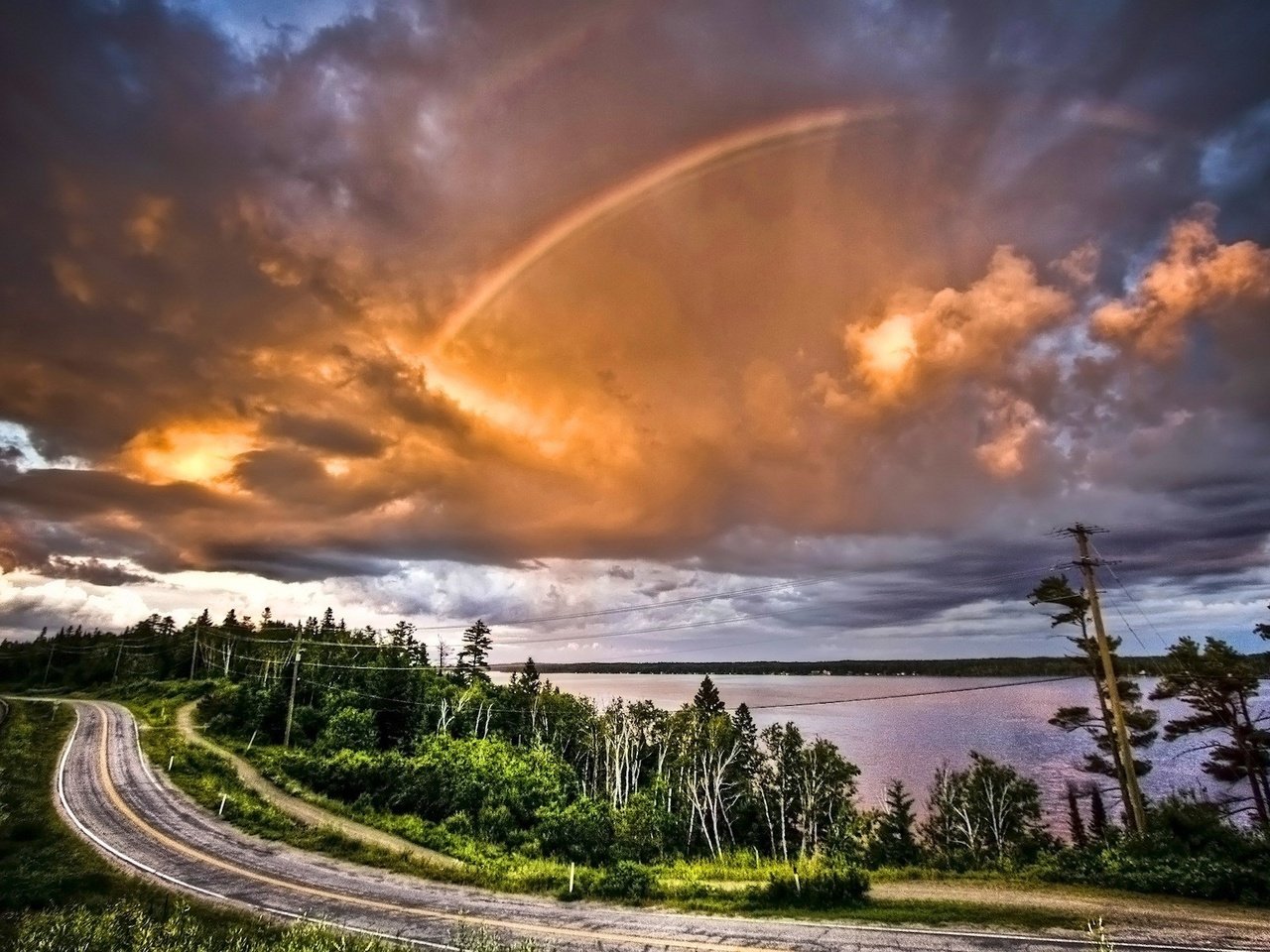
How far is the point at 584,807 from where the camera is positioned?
55594 mm

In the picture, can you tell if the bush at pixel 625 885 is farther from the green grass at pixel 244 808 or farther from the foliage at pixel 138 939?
the foliage at pixel 138 939

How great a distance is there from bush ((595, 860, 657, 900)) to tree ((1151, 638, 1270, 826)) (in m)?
33.8

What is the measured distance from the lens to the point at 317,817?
131ft

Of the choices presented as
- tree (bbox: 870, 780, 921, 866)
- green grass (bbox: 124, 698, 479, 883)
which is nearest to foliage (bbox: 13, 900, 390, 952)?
green grass (bbox: 124, 698, 479, 883)

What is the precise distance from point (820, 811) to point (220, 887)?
60.7 m

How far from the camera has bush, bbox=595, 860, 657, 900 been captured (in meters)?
23.0

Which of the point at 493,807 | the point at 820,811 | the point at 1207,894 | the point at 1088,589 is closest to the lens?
the point at 1207,894

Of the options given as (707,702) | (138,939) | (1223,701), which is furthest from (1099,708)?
(707,702)

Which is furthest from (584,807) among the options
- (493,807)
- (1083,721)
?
(1083,721)

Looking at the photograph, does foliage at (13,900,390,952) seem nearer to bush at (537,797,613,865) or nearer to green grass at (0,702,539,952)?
green grass at (0,702,539,952)

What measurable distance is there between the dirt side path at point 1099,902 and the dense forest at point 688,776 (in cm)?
123

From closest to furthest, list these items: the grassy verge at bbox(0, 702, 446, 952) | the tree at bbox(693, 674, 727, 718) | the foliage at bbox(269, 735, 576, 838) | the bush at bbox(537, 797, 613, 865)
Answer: the grassy verge at bbox(0, 702, 446, 952) → the bush at bbox(537, 797, 613, 865) → the foliage at bbox(269, 735, 576, 838) → the tree at bbox(693, 674, 727, 718)

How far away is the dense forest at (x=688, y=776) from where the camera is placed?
2512 centimetres

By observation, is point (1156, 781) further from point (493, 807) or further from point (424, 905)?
point (424, 905)
